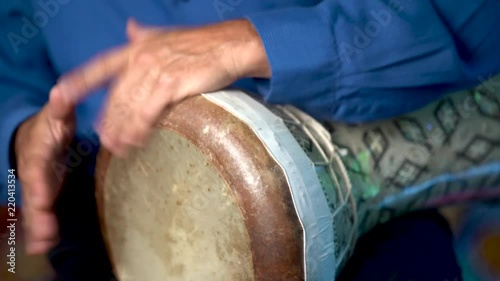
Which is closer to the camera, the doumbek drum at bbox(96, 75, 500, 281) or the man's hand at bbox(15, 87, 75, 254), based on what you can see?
the doumbek drum at bbox(96, 75, 500, 281)

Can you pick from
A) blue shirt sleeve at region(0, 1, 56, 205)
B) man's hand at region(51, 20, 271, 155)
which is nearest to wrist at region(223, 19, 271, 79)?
man's hand at region(51, 20, 271, 155)

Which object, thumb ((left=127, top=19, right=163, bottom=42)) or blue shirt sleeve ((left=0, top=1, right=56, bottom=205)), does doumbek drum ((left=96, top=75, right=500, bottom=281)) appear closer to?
thumb ((left=127, top=19, right=163, bottom=42))

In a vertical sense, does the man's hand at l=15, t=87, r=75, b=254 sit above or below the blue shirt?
below

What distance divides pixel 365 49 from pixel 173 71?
0.17 m

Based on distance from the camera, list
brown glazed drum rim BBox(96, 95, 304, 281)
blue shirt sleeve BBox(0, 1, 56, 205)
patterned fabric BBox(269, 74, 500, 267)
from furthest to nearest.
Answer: blue shirt sleeve BBox(0, 1, 56, 205)
patterned fabric BBox(269, 74, 500, 267)
brown glazed drum rim BBox(96, 95, 304, 281)

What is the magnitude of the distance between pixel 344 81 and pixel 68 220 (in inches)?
16.8

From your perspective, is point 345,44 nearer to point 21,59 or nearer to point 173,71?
point 173,71

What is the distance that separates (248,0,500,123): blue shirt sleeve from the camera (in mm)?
504

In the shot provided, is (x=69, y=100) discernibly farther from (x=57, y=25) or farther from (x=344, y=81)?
(x=344, y=81)

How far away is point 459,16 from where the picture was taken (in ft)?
1.78

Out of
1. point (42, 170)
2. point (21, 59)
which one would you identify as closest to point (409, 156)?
→ point (42, 170)

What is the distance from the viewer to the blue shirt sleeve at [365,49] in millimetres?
504

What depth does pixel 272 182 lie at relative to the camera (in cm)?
48

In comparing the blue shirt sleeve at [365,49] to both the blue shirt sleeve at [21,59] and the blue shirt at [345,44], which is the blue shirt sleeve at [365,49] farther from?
the blue shirt sleeve at [21,59]
